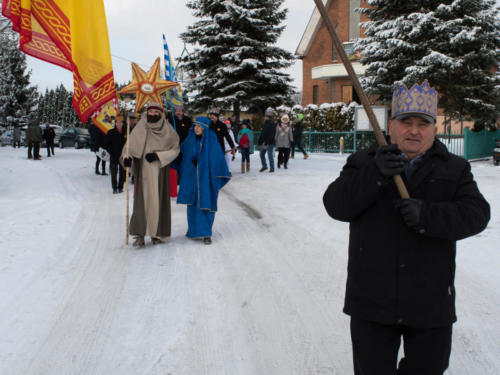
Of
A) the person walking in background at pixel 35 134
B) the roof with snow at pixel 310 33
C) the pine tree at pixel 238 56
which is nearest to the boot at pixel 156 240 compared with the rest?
the person walking in background at pixel 35 134

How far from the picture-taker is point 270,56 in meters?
26.5

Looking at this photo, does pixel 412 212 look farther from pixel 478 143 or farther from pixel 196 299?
pixel 478 143

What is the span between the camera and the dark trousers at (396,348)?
215 cm

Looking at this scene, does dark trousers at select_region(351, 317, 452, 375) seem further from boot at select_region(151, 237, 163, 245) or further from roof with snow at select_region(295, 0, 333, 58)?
roof with snow at select_region(295, 0, 333, 58)

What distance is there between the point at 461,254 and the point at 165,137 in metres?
4.25

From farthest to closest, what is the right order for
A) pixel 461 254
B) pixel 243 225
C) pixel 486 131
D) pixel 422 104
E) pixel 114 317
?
pixel 486 131, pixel 243 225, pixel 461 254, pixel 114 317, pixel 422 104

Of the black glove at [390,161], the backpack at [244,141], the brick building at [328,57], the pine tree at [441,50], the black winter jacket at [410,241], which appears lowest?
the black winter jacket at [410,241]

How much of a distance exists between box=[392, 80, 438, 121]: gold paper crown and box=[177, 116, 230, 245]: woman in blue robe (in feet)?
16.1

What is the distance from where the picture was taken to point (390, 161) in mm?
2006

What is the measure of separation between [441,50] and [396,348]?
17.4m

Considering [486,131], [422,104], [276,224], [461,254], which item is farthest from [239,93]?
[422,104]

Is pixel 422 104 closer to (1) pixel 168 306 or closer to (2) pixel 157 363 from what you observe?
(2) pixel 157 363

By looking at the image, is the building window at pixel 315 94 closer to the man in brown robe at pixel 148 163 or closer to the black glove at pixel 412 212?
the man in brown robe at pixel 148 163

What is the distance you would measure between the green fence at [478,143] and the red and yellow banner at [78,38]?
47.4 feet
